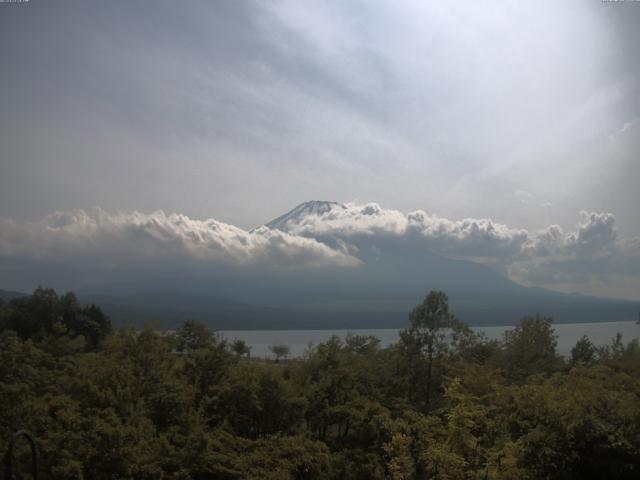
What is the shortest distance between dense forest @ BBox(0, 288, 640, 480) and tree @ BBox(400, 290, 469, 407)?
2.7 inches

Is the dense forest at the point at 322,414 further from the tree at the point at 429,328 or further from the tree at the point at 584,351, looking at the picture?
the tree at the point at 584,351

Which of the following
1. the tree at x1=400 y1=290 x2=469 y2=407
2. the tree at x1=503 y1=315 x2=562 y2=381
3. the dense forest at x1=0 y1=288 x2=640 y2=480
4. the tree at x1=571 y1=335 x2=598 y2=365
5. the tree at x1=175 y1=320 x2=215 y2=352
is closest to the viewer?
the dense forest at x1=0 y1=288 x2=640 y2=480

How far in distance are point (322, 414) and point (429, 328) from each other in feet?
32.5

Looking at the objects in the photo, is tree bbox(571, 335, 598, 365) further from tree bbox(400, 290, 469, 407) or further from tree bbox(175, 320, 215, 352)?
tree bbox(175, 320, 215, 352)

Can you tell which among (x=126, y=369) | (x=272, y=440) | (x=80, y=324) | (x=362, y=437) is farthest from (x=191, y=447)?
(x=80, y=324)

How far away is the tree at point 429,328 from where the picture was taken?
30.4 meters

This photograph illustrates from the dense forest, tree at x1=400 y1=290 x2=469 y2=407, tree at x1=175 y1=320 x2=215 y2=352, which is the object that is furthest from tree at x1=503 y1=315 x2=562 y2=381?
tree at x1=175 y1=320 x2=215 y2=352

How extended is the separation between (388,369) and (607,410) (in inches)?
567

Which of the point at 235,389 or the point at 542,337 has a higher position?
the point at 542,337

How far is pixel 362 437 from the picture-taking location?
21734 mm

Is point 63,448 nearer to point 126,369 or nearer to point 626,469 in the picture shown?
point 126,369

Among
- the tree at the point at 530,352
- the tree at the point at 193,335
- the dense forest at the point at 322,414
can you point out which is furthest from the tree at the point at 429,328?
the tree at the point at 193,335

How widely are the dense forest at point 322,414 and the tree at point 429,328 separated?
69mm

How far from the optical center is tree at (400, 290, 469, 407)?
30.4 m
